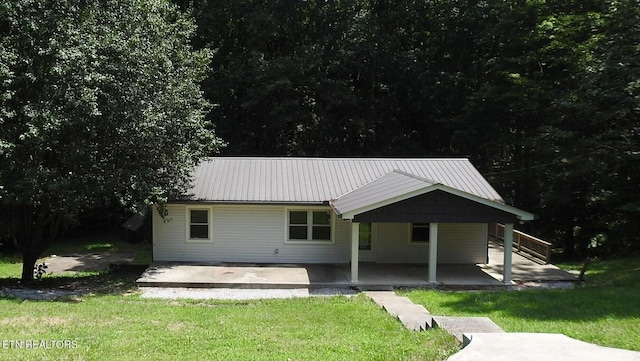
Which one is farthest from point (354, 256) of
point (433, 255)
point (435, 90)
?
point (435, 90)

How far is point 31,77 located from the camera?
13.2 m

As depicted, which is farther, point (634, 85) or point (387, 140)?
point (387, 140)

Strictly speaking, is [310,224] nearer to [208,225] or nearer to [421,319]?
[208,225]

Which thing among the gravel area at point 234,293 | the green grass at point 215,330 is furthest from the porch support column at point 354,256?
the green grass at point 215,330

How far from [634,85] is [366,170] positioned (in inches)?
364

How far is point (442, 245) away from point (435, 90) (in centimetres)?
1311

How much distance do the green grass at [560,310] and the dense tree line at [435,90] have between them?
922 cm

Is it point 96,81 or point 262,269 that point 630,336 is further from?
point 96,81

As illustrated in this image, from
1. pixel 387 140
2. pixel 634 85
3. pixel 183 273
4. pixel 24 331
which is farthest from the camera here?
pixel 387 140

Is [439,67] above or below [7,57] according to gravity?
above

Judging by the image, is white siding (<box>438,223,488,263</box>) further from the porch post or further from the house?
the porch post

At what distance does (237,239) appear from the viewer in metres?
17.6

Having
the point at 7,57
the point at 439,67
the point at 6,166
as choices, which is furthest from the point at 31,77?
the point at 439,67

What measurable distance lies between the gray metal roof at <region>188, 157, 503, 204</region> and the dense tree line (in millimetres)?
5185
